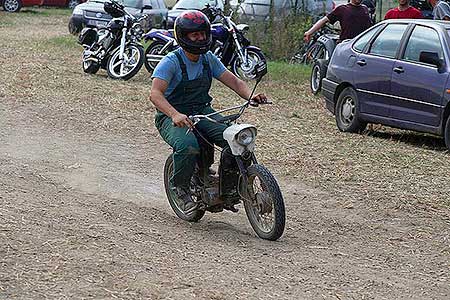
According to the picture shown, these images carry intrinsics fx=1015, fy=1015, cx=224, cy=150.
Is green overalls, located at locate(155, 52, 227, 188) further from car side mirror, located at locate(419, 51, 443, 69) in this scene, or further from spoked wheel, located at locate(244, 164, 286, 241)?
car side mirror, located at locate(419, 51, 443, 69)

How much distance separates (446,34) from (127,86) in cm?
646

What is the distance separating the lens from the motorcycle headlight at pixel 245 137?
7352 millimetres

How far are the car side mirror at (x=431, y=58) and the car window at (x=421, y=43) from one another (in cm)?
19

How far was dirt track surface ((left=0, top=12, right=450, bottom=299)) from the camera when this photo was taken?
6043 mm

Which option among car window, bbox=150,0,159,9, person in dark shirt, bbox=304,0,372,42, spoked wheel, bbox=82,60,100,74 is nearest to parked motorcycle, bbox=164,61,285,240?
person in dark shirt, bbox=304,0,372,42

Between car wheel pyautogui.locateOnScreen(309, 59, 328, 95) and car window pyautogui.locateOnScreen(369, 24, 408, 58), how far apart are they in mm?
3824

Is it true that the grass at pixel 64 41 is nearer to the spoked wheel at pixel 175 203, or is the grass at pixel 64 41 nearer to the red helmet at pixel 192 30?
the spoked wheel at pixel 175 203

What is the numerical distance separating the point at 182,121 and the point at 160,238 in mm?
855

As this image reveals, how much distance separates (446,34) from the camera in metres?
11.9

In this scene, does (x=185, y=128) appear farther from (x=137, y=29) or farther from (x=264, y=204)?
(x=137, y=29)

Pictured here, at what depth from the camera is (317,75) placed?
17.0 m

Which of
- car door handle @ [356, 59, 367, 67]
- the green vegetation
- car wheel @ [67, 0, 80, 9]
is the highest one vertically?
car door handle @ [356, 59, 367, 67]

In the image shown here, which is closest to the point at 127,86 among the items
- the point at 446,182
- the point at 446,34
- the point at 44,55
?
the point at 44,55

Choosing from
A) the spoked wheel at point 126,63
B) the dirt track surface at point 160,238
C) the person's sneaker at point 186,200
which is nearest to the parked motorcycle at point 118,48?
the spoked wheel at point 126,63
